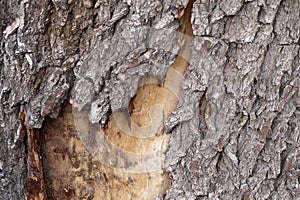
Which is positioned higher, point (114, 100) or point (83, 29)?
point (83, 29)

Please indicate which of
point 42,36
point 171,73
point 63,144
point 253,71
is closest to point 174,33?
point 171,73

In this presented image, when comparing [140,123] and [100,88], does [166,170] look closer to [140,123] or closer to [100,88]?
[140,123]

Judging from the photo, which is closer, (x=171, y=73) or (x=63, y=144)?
(x=171, y=73)

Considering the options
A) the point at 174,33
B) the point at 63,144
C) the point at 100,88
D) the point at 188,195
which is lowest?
the point at 188,195

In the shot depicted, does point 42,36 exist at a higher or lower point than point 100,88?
higher

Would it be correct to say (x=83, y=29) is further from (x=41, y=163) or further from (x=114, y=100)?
(x=41, y=163)

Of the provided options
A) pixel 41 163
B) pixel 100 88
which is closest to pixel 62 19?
pixel 100 88
